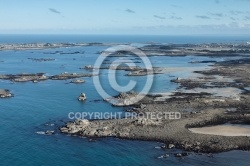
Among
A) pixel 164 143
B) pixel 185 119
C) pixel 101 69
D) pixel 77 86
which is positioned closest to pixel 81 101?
pixel 77 86

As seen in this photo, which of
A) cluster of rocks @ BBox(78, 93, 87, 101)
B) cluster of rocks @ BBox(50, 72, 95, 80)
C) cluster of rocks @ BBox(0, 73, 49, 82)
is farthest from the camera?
cluster of rocks @ BBox(50, 72, 95, 80)

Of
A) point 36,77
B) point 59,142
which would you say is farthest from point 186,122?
point 36,77

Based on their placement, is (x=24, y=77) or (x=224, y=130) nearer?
(x=224, y=130)

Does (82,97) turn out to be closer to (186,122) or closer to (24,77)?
(186,122)

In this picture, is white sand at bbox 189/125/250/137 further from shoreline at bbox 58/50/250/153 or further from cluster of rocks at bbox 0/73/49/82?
cluster of rocks at bbox 0/73/49/82

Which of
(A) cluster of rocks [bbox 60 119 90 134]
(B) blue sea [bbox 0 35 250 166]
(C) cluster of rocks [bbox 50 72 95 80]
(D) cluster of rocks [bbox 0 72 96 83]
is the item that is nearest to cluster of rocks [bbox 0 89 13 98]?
(B) blue sea [bbox 0 35 250 166]

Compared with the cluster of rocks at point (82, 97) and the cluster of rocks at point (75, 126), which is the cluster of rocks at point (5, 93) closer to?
the cluster of rocks at point (82, 97)

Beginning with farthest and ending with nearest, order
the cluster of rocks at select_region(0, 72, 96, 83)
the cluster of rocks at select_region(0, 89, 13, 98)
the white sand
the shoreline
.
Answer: the cluster of rocks at select_region(0, 72, 96, 83)
the cluster of rocks at select_region(0, 89, 13, 98)
the white sand
the shoreline

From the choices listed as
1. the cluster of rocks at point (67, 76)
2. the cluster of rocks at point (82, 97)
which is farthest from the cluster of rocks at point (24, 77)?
the cluster of rocks at point (82, 97)
